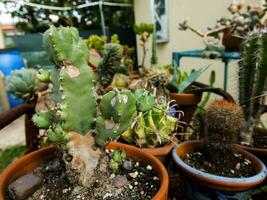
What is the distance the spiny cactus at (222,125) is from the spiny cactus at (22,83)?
562 mm

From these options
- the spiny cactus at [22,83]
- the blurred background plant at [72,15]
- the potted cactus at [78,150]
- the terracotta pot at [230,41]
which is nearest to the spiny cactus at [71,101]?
the potted cactus at [78,150]

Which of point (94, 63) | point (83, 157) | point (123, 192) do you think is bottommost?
point (123, 192)

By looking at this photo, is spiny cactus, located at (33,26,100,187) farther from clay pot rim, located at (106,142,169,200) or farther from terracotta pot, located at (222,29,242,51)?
terracotta pot, located at (222,29,242,51)

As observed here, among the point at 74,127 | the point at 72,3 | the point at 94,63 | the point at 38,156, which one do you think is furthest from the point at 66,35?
the point at 72,3

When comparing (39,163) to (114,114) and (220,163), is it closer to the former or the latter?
(114,114)

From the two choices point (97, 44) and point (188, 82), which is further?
point (97, 44)

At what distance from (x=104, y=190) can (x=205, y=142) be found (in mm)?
388

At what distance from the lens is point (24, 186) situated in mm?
637

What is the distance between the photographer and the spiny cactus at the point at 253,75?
0.93 metres

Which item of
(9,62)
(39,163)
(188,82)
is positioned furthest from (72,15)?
(39,163)

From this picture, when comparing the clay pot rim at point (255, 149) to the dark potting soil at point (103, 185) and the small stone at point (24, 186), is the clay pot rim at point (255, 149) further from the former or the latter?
the small stone at point (24, 186)

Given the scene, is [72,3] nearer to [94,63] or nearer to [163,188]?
[94,63]

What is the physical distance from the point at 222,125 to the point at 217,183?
17cm

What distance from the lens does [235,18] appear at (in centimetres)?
138
